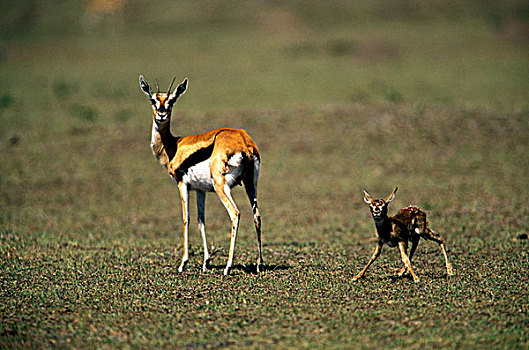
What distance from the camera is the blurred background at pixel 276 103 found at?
1644cm

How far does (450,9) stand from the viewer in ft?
139

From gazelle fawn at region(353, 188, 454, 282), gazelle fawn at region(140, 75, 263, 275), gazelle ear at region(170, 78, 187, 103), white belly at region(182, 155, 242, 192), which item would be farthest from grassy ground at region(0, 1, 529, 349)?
gazelle ear at region(170, 78, 187, 103)

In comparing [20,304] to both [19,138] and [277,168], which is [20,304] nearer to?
[277,168]

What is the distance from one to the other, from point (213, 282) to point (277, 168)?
35.3 feet

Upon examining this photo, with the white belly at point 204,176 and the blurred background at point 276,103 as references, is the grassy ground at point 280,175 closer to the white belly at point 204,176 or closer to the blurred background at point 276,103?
the blurred background at point 276,103

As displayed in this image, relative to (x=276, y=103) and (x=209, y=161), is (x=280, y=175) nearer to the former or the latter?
(x=276, y=103)

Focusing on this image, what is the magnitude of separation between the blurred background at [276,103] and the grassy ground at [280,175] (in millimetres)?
→ 109

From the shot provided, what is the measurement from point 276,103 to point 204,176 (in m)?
16.7

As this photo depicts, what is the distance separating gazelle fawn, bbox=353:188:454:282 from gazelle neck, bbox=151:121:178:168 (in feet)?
10.5

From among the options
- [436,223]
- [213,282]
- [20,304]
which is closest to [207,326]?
[213,282]

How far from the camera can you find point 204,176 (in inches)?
367

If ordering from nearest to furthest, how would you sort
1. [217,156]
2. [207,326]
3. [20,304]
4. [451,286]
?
[207,326] < [20,304] < [451,286] < [217,156]

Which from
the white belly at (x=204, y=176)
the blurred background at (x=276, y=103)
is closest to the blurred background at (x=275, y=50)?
the blurred background at (x=276, y=103)

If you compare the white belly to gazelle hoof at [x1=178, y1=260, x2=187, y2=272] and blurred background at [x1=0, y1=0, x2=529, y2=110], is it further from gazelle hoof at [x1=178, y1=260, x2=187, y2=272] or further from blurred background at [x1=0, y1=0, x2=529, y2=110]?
blurred background at [x1=0, y1=0, x2=529, y2=110]
